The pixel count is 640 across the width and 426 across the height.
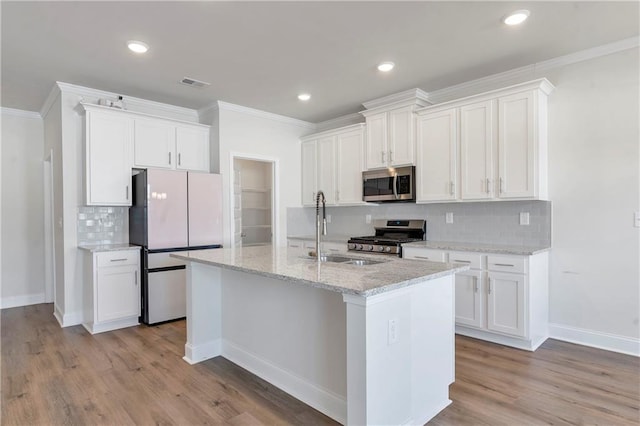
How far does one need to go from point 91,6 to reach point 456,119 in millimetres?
3267

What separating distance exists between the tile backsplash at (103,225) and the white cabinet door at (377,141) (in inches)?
121

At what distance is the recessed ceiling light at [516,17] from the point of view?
2554 mm

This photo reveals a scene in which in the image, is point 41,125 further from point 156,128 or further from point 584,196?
point 584,196

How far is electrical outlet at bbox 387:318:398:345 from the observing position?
1812mm

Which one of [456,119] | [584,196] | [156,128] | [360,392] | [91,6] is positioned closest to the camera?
[360,392]

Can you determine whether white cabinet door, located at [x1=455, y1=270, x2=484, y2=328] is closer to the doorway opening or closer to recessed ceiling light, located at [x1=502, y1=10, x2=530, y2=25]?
recessed ceiling light, located at [x1=502, y1=10, x2=530, y2=25]

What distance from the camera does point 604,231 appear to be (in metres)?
3.19

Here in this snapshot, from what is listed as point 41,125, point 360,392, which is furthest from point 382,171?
point 41,125

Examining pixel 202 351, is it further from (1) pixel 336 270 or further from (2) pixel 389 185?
(2) pixel 389 185

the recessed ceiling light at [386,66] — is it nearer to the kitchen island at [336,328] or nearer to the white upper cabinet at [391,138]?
the white upper cabinet at [391,138]

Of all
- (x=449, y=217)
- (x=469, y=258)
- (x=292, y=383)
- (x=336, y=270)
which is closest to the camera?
(x=336, y=270)

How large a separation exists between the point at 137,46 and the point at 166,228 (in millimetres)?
1882

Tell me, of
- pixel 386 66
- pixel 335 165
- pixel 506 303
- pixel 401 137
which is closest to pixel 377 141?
pixel 401 137

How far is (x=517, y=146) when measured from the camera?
3404mm
